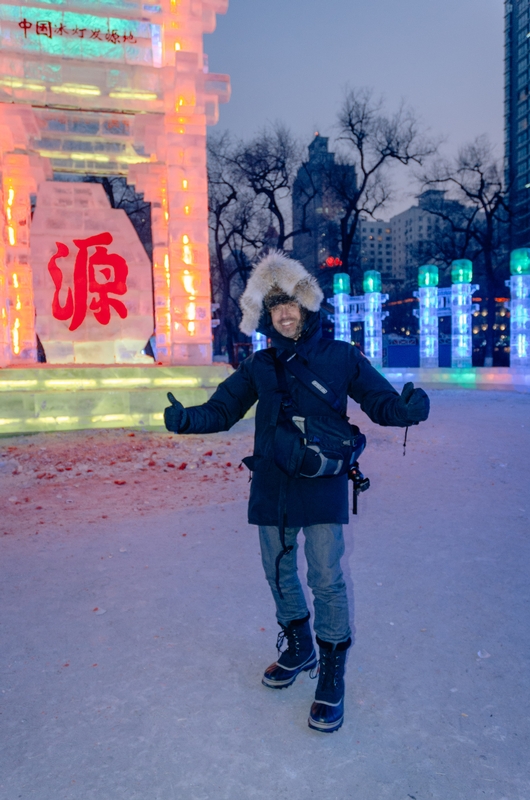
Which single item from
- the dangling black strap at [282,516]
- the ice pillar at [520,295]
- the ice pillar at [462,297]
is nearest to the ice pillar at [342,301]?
the ice pillar at [462,297]

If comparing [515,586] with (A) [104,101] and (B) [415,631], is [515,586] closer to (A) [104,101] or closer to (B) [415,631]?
(B) [415,631]

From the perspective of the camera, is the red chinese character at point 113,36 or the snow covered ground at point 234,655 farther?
the red chinese character at point 113,36

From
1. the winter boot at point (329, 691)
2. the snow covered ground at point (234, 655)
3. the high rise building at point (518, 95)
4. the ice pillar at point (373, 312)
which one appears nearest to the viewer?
the snow covered ground at point (234, 655)

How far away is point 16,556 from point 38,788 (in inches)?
105

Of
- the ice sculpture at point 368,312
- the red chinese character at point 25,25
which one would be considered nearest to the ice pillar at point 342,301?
the ice sculpture at point 368,312

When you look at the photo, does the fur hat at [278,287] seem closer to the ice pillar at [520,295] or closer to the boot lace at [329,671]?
the boot lace at [329,671]

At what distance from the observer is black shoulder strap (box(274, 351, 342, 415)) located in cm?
257

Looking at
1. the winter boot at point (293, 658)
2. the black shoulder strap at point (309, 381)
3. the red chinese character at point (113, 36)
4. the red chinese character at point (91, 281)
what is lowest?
the winter boot at point (293, 658)

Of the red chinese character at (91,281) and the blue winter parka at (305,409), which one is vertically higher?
the red chinese character at (91,281)

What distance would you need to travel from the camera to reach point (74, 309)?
464 inches

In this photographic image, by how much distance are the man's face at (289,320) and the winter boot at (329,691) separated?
1420 millimetres

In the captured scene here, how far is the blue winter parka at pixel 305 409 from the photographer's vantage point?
8.43ft

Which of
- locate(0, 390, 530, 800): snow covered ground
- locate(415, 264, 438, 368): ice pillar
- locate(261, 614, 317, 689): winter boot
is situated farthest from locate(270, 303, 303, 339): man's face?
locate(415, 264, 438, 368): ice pillar

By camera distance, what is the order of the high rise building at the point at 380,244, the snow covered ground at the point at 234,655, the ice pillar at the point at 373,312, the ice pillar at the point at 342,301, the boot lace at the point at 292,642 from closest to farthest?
the snow covered ground at the point at 234,655
the boot lace at the point at 292,642
the ice pillar at the point at 373,312
the ice pillar at the point at 342,301
the high rise building at the point at 380,244
